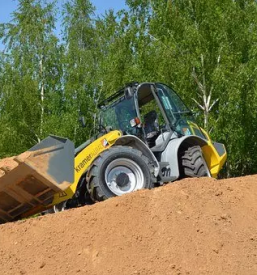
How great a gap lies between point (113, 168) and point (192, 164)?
4.91 feet

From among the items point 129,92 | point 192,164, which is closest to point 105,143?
point 129,92

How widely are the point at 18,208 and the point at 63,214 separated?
1.16 m

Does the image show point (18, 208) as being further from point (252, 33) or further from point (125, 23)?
point (125, 23)

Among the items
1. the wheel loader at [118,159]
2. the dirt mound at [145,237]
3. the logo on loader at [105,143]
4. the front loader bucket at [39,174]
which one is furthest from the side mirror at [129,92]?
the dirt mound at [145,237]

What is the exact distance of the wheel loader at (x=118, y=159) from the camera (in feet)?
25.5

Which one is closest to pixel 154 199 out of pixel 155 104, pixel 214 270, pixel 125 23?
pixel 214 270

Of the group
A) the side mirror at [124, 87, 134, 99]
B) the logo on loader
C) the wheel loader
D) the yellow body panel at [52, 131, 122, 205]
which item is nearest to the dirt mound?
the wheel loader

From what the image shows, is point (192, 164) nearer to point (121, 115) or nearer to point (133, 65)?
point (121, 115)

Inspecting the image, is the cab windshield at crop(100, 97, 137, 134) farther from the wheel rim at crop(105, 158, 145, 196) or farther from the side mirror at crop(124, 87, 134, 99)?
the wheel rim at crop(105, 158, 145, 196)

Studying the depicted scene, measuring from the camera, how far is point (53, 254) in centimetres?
672

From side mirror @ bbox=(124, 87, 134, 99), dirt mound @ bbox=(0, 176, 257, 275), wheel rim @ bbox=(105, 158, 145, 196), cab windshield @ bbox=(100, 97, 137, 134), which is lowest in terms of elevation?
dirt mound @ bbox=(0, 176, 257, 275)

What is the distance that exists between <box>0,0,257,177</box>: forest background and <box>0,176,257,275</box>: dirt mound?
10.8m

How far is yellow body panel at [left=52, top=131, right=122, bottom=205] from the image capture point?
8.36 m

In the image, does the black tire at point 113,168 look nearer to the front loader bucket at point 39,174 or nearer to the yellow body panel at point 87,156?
the yellow body panel at point 87,156
